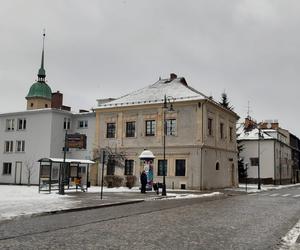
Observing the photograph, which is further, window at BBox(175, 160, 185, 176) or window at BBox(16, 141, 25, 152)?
window at BBox(16, 141, 25, 152)

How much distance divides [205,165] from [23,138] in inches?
908

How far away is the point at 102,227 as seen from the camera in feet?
40.1

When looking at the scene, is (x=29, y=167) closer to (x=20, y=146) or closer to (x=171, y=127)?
(x=20, y=146)

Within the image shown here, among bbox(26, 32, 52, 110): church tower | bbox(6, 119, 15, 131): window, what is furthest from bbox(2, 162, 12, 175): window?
bbox(26, 32, 52, 110): church tower

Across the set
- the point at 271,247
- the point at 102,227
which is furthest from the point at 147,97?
the point at 271,247

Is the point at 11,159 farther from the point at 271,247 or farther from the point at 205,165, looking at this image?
the point at 271,247

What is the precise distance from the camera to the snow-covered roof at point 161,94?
141 ft

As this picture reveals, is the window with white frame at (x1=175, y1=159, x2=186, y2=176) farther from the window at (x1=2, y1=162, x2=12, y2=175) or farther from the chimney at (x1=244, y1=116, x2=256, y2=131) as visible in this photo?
the chimney at (x1=244, y1=116, x2=256, y2=131)

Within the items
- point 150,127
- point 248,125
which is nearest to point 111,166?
point 150,127

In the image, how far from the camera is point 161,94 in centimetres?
4541

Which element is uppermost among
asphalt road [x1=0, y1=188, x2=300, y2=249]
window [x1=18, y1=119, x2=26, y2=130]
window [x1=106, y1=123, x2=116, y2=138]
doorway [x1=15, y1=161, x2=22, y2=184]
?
window [x1=18, y1=119, x2=26, y2=130]

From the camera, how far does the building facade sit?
40750mm

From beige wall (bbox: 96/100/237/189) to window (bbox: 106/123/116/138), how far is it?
14.8 inches

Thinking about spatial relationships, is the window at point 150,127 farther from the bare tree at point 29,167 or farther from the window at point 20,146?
the window at point 20,146
